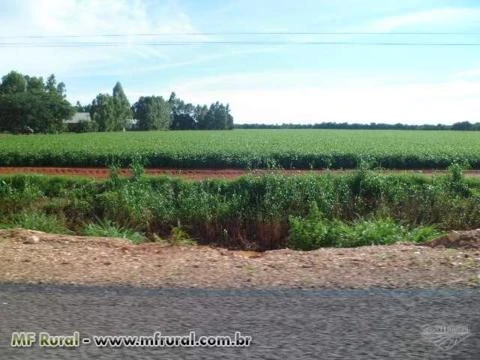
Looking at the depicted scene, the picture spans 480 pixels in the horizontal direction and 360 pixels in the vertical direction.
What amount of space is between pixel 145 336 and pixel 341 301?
211 centimetres

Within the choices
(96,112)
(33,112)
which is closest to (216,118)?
(96,112)

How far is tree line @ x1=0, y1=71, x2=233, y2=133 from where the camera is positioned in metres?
60.9

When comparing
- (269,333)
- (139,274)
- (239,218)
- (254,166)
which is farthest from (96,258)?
(254,166)

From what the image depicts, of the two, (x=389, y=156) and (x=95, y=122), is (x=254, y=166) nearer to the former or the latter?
(x=389, y=156)

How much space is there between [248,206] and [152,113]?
82.9 meters

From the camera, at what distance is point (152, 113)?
323 feet

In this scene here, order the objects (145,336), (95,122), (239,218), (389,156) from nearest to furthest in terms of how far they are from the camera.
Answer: (145,336) < (239,218) < (389,156) < (95,122)

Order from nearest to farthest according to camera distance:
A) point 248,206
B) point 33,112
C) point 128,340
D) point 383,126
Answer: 1. point 128,340
2. point 248,206
3. point 33,112
4. point 383,126

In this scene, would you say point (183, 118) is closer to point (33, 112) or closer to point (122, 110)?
point (122, 110)

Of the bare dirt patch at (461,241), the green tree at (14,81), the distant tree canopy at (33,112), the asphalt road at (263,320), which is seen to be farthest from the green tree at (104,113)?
the asphalt road at (263,320)

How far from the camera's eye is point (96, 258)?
833 centimetres

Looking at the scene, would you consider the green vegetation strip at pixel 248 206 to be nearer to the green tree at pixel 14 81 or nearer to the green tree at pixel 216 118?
the green tree at pixel 14 81

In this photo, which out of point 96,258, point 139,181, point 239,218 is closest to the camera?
point 96,258

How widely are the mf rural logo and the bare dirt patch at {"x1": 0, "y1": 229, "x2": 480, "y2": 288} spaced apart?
58.6 inches
